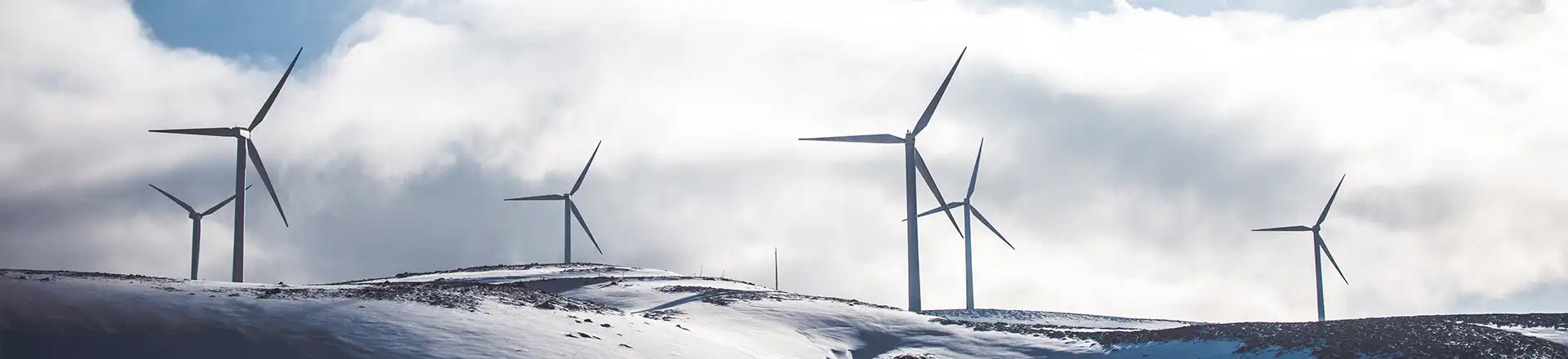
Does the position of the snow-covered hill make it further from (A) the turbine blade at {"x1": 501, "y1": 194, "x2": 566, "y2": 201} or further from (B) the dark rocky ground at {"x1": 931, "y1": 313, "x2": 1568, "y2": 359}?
(A) the turbine blade at {"x1": 501, "y1": 194, "x2": 566, "y2": 201}

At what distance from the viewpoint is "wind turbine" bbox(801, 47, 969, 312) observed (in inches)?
2267

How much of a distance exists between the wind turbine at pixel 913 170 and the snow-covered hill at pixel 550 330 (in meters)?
7.89

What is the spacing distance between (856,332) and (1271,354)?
15.4 m

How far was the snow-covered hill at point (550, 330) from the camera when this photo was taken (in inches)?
1038

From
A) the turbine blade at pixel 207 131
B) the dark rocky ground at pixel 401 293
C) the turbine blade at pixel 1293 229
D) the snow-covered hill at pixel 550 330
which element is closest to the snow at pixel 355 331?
the snow-covered hill at pixel 550 330

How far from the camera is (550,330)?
3133cm

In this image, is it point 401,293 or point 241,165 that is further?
point 241,165

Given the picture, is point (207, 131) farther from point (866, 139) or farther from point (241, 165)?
point (866, 139)

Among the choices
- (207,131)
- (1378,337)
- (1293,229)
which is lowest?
(1378,337)

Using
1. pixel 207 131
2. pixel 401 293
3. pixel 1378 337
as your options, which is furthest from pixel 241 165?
pixel 1378 337

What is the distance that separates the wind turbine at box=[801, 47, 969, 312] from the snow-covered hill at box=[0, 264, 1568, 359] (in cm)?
789

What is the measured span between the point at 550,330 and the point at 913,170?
32288mm

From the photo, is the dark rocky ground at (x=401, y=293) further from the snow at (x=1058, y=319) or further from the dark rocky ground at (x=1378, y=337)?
the snow at (x=1058, y=319)

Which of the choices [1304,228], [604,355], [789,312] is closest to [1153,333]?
[789,312]
